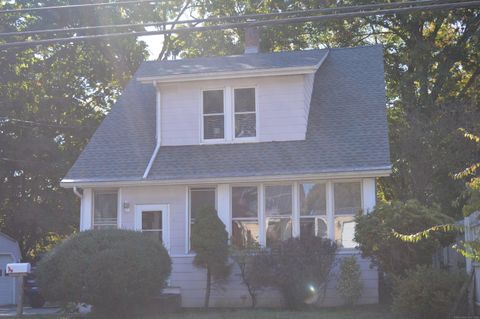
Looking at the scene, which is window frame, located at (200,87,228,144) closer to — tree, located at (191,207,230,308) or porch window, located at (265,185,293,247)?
porch window, located at (265,185,293,247)

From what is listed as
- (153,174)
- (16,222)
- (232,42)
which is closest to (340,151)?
(153,174)

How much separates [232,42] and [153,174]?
1392cm

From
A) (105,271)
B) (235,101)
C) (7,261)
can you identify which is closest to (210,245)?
(105,271)

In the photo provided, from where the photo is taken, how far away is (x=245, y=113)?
18.1 meters

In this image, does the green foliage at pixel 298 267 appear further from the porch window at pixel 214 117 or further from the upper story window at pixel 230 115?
the porch window at pixel 214 117

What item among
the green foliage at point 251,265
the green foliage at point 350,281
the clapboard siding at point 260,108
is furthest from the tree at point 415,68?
the green foliage at point 251,265

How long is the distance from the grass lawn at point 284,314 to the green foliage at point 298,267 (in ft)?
1.58

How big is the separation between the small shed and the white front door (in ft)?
35.1

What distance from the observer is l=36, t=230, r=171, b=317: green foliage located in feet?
42.2

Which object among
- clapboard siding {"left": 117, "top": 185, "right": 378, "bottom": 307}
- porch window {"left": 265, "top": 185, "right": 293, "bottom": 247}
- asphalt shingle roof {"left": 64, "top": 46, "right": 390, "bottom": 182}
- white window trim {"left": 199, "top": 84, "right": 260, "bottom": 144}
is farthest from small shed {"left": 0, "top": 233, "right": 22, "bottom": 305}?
porch window {"left": 265, "top": 185, "right": 293, "bottom": 247}

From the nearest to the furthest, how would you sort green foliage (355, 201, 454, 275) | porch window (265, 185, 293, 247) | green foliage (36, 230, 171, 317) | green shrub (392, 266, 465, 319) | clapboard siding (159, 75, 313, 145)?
green shrub (392, 266, 465, 319), green foliage (36, 230, 171, 317), green foliage (355, 201, 454, 275), porch window (265, 185, 293, 247), clapboard siding (159, 75, 313, 145)

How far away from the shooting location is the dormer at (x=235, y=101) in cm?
1769

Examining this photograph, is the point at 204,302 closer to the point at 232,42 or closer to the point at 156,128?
the point at 156,128

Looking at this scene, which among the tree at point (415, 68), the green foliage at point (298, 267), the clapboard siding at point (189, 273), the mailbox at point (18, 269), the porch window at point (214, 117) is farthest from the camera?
the tree at point (415, 68)
